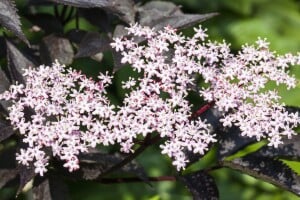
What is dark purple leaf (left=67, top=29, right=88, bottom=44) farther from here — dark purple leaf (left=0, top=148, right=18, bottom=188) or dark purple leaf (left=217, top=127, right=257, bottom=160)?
dark purple leaf (left=217, top=127, right=257, bottom=160)

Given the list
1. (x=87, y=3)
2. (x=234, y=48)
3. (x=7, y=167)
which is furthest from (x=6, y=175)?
(x=234, y=48)

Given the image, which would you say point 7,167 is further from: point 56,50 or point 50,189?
point 56,50

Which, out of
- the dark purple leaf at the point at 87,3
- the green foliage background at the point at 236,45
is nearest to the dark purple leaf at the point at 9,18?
the dark purple leaf at the point at 87,3

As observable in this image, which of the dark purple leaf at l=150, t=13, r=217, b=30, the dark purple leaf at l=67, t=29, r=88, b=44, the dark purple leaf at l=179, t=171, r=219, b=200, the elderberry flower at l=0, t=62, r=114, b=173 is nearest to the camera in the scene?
the elderberry flower at l=0, t=62, r=114, b=173

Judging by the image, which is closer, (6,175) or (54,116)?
(54,116)

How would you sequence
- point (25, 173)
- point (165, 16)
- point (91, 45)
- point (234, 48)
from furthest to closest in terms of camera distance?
point (234, 48) < point (165, 16) < point (91, 45) < point (25, 173)

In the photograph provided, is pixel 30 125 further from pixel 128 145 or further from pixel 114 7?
pixel 114 7

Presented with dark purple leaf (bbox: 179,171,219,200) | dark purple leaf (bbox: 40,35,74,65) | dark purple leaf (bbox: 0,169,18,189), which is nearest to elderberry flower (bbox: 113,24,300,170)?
dark purple leaf (bbox: 179,171,219,200)

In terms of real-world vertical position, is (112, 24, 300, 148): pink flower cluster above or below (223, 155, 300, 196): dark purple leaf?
above
